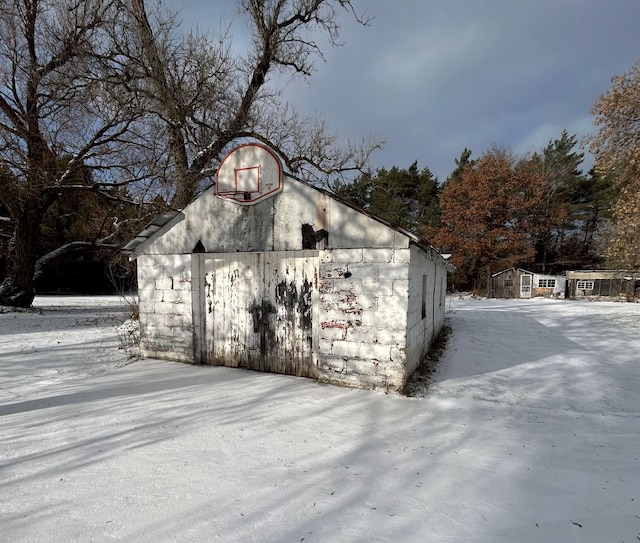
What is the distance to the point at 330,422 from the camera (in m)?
4.04

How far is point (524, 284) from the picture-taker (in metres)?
29.9

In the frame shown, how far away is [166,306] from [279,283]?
8.34 feet

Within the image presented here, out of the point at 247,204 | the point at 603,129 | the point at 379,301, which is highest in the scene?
the point at 603,129

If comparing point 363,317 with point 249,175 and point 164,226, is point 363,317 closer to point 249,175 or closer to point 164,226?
point 249,175

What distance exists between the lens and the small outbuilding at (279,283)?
5.04 m

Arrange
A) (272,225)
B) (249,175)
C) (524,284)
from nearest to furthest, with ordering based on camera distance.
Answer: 1. (272,225)
2. (249,175)
3. (524,284)

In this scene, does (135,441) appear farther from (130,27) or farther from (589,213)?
(589,213)

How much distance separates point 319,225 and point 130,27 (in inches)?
436

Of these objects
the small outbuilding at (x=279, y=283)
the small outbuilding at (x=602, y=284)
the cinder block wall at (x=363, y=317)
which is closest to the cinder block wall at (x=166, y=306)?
the small outbuilding at (x=279, y=283)

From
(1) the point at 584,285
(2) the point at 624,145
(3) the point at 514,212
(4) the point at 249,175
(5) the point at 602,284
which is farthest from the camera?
(3) the point at 514,212

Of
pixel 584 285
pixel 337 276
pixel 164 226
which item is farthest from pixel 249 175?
pixel 584 285

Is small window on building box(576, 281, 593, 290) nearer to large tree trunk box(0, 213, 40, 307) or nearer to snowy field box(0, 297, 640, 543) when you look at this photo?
snowy field box(0, 297, 640, 543)

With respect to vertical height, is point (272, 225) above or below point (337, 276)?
above

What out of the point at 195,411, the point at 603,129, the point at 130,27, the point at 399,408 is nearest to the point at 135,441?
the point at 195,411
